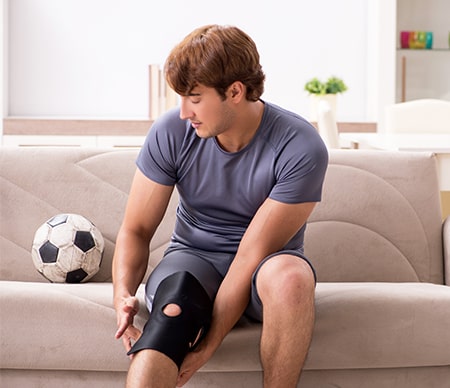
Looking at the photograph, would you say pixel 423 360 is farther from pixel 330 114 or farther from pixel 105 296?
pixel 330 114

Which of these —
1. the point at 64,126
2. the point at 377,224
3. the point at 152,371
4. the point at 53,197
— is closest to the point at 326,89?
the point at 64,126

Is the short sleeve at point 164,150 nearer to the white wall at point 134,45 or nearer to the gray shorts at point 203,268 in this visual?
the gray shorts at point 203,268

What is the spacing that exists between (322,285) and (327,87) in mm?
2903

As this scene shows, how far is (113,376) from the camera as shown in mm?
2266

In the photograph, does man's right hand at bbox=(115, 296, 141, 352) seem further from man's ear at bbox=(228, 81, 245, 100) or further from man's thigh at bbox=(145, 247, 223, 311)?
man's ear at bbox=(228, 81, 245, 100)

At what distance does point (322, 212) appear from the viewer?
2775 millimetres

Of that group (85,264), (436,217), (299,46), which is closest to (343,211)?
(436,217)

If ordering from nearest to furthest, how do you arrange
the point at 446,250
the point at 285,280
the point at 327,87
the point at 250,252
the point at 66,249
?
the point at 285,280, the point at 250,252, the point at 66,249, the point at 446,250, the point at 327,87

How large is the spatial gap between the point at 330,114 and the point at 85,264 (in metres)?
1.64

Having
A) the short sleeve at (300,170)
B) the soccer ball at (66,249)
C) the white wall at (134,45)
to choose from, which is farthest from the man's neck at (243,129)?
the white wall at (134,45)

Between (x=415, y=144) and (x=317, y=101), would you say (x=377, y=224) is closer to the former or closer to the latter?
(x=415, y=144)

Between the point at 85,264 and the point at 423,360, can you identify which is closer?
the point at 423,360

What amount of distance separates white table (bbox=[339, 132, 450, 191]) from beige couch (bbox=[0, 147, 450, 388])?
0.65m

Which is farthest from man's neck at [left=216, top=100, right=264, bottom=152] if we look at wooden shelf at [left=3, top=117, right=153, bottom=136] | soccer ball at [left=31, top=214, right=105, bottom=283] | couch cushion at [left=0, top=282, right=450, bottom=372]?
wooden shelf at [left=3, top=117, right=153, bottom=136]
